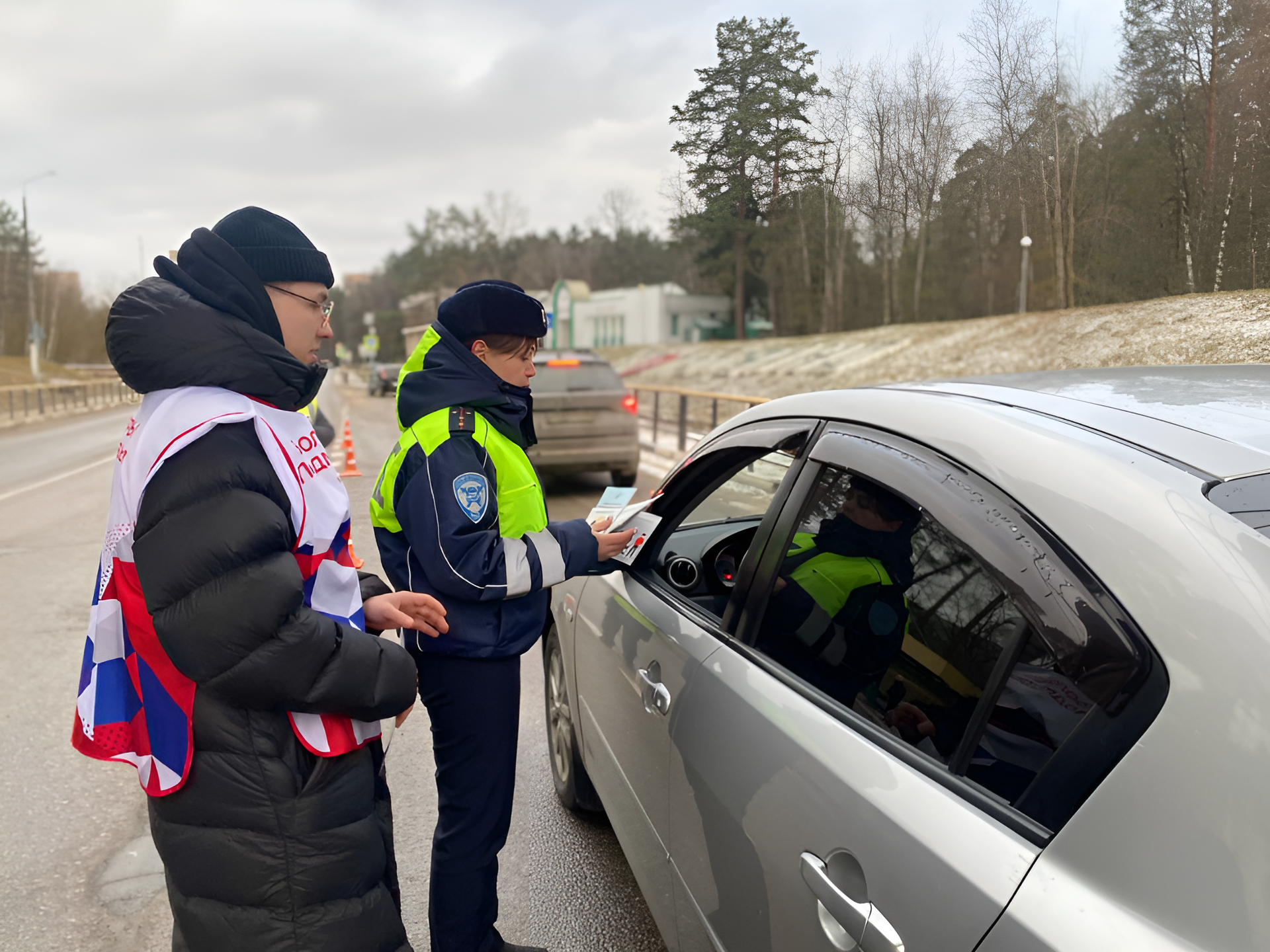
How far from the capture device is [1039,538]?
47.4 inches

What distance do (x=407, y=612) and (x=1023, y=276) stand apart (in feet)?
6.80

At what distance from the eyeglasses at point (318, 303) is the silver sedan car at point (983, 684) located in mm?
1021

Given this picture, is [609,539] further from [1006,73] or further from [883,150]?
[1006,73]

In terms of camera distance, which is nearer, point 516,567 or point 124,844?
point 516,567

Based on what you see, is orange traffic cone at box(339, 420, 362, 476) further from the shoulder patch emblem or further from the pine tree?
the shoulder patch emblem

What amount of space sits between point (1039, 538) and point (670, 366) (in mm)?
23071

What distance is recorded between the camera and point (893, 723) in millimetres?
1473

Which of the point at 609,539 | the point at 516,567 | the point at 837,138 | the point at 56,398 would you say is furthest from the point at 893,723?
the point at 56,398

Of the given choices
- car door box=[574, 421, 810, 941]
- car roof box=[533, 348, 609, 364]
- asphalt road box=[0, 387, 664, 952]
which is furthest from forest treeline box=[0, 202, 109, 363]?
car door box=[574, 421, 810, 941]

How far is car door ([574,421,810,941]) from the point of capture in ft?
6.81

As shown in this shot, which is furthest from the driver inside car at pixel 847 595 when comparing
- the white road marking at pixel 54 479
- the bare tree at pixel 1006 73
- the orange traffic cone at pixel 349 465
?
the white road marking at pixel 54 479

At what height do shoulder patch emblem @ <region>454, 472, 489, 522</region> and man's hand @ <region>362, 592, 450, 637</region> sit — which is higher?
shoulder patch emblem @ <region>454, 472, 489, 522</region>

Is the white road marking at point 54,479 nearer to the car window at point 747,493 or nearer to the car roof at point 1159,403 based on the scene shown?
the car window at point 747,493

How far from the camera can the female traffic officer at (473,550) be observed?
2.07 meters
